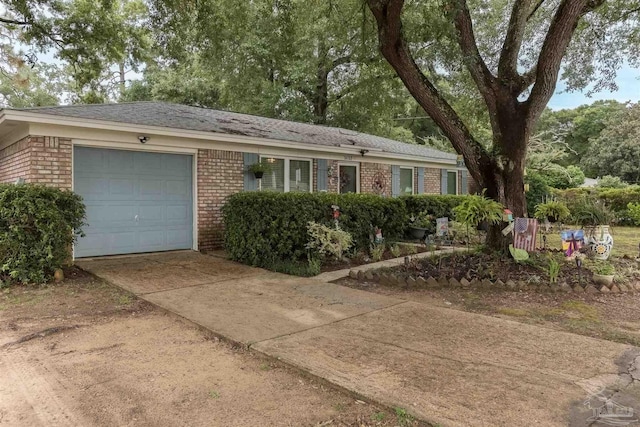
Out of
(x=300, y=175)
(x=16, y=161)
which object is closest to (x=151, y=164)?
(x=16, y=161)

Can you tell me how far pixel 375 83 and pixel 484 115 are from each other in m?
4.34

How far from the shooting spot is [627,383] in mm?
2932

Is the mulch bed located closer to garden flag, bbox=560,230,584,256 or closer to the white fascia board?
garden flag, bbox=560,230,584,256

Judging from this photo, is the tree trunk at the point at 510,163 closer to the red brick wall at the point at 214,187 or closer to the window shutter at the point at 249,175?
the window shutter at the point at 249,175

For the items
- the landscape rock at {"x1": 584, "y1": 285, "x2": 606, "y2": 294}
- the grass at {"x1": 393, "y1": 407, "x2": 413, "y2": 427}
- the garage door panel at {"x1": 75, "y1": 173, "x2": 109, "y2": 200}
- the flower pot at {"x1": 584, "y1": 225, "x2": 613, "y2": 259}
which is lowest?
the grass at {"x1": 393, "y1": 407, "x2": 413, "y2": 427}

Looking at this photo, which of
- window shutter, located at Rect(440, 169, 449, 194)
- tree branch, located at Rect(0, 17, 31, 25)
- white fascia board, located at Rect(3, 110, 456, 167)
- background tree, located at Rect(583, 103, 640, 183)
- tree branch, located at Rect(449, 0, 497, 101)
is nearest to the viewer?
white fascia board, located at Rect(3, 110, 456, 167)

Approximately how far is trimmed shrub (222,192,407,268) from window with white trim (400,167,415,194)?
601 cm

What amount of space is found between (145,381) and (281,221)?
4381mm

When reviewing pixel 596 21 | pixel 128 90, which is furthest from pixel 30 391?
pixel 128 90

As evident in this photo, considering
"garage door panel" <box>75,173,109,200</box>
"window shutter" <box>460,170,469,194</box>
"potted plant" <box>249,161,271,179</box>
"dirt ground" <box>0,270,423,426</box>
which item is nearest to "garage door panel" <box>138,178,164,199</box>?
"garage door panel" <box>75,173,109,200</box>

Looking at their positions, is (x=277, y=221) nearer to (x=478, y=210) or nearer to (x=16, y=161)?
(x=478, y=210)

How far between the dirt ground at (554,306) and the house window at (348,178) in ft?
19.2

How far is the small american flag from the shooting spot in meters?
6.75

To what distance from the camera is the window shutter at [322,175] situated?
11.0m
